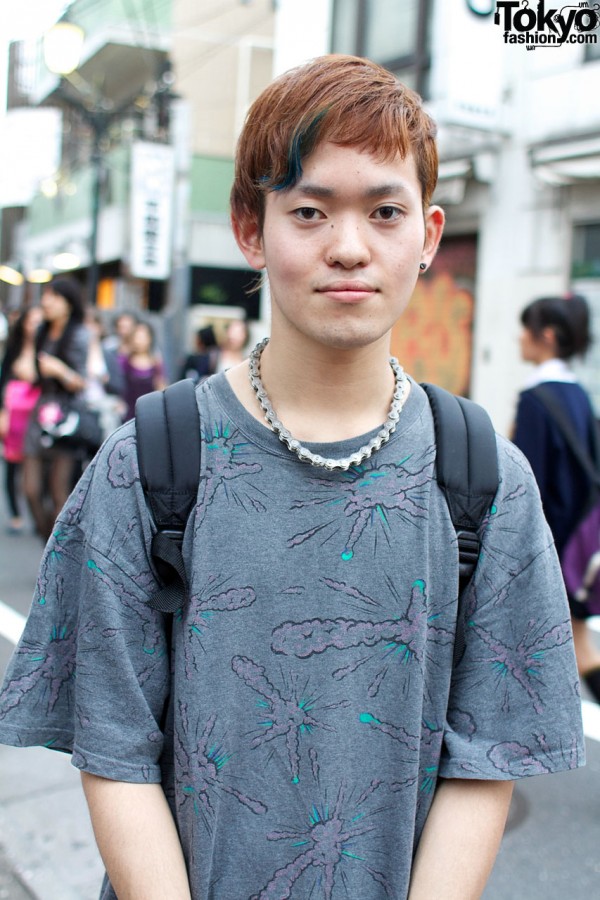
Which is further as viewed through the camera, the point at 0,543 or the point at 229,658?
the point at 0,543

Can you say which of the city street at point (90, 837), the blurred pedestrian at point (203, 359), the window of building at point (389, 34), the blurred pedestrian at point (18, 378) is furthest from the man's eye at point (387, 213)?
the window of building at point (389, 34)

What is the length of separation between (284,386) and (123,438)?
24 centimetres

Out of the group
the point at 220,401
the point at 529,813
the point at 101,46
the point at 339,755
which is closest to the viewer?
the point at 339,755

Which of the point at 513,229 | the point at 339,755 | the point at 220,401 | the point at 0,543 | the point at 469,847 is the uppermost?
the point at 513,229

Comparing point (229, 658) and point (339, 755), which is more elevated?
point (229, 658)

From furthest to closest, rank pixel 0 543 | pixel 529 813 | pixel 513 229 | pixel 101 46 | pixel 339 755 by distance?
pixel 101 46 < pixel 513 229 < pixel 0 543 < pixel 529 813 < pixel 339 755

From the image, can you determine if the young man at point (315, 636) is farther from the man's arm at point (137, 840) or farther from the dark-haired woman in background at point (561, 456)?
the dark-haired woman in background at point (561, 456)

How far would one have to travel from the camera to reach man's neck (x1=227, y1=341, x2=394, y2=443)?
4.26 feet

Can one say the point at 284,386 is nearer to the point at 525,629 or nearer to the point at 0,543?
the point at 525,629

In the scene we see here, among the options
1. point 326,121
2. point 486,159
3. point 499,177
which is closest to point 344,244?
point 326,121

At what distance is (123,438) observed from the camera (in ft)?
4.16

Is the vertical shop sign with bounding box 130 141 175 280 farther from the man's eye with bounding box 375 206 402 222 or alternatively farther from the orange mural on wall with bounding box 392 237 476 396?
the man's eye with bounding box 375 206 402 222

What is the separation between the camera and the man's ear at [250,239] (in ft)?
4.40

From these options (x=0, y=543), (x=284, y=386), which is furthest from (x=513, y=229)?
(x=284, y=386)
